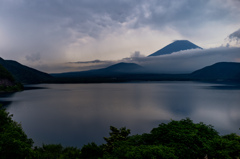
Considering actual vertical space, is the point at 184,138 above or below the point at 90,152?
above

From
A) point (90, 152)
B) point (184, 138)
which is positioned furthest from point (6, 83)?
point (184, 138)

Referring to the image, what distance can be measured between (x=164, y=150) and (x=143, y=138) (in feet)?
16.2

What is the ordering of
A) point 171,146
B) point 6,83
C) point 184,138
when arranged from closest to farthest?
point 171,146 → point 184,138 → point 6,83

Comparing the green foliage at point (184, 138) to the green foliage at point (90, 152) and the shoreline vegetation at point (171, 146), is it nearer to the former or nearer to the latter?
the shoreline vegetation at point (171, 146)

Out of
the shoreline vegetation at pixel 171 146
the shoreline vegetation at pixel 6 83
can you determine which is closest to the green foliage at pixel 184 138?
the shoreline vegetation at pixel 171 146

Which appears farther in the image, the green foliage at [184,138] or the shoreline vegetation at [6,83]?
the shoreline vegetation at [6,83]

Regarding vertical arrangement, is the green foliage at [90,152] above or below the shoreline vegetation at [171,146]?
below

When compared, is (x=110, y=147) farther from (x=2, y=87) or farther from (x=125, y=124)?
(x=2, y=87)

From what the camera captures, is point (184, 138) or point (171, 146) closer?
point (171, 146)

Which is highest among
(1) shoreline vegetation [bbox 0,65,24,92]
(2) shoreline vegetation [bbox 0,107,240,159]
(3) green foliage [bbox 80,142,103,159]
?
Result: (1) shoreline vegetation [bbox 0,65,24,92]

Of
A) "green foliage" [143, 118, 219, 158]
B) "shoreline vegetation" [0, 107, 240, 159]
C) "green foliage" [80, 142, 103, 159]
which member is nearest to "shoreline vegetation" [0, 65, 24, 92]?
"shoreline vegetation" [0, 107, 240, 159]

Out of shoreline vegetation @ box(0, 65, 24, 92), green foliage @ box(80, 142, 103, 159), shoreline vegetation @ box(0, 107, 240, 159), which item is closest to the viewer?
shoreline vegetation @ box(0, 107, 240, 159)

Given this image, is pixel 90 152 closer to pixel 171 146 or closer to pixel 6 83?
pixel 171 146

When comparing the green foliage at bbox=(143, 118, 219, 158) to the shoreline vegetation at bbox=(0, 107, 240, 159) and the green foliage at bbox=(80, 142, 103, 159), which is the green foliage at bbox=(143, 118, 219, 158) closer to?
the shoreline vegetation at bbox=(0, 107, 240, 159)
